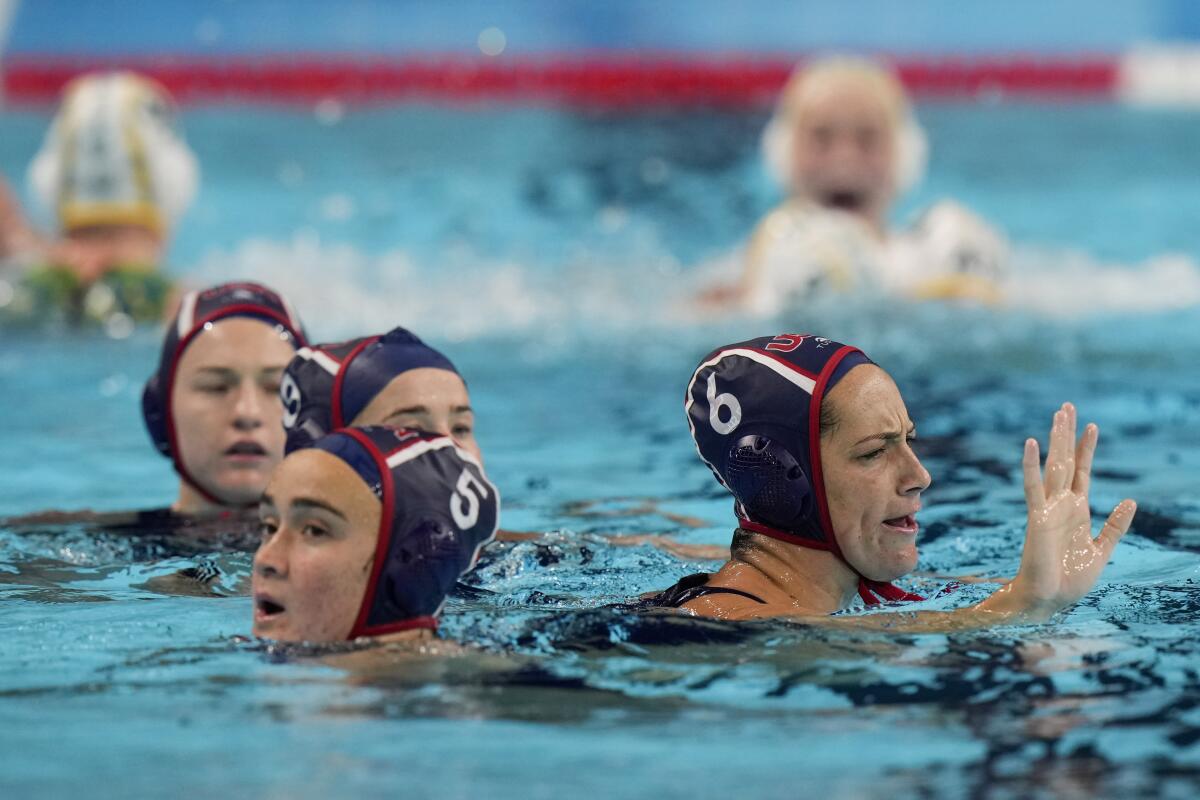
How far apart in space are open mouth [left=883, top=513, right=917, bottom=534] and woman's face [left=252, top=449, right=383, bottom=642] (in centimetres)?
95

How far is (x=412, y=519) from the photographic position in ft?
9.68

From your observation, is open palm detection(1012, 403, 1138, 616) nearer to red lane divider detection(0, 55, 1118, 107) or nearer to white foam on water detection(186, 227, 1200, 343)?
white foam on water detection(186, 227, 1200, 343)

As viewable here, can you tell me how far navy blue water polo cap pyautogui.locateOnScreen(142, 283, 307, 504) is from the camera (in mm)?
4488

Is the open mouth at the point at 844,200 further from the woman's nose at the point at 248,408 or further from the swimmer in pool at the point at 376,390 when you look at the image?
the swimmer in pool at the point at 376,390

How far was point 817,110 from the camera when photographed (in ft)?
26.9

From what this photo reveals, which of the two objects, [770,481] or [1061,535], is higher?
[770,481]

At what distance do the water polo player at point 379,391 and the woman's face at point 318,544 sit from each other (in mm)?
618

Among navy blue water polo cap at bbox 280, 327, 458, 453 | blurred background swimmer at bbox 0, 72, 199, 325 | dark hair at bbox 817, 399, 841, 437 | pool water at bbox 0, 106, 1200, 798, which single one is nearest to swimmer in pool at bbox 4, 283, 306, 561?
pool water at bbox 0, 106, 1200, 798

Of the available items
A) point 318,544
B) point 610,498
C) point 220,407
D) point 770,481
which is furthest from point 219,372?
point 770,481

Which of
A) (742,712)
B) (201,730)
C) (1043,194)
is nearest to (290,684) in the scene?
(201,730)

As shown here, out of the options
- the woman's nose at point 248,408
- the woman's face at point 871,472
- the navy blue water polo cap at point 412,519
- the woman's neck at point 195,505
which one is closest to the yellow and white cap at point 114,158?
the woman's neck at point 195,505

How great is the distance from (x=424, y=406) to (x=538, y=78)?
32.0ft

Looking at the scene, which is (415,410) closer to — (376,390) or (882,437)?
(376,390)

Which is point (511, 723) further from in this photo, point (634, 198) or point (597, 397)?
point (634, 198)
